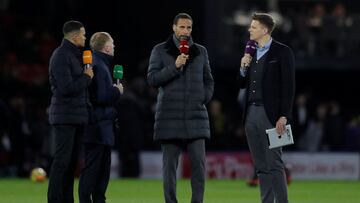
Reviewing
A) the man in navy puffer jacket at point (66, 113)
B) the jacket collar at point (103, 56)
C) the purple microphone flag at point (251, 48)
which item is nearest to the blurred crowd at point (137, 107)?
the jacket collar at point (103, 56)

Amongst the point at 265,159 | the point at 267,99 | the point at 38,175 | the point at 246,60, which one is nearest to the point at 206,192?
the point at 38,175

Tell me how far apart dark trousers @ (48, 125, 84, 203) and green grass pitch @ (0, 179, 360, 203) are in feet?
7.04

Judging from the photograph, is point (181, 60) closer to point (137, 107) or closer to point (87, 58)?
point (87, 58)

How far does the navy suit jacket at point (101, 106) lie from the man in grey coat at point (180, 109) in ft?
1.96

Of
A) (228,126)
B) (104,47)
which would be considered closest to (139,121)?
(228,126)

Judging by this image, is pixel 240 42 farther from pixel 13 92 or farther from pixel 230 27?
pixel 13 92

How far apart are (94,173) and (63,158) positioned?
54 centimetres

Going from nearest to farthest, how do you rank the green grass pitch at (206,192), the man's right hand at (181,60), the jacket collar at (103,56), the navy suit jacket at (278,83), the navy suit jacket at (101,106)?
1. the navy suit jacket at (278,83)
2. the man's right hand at (181,60)
3. the navy suit jacket at (101,106)
4. the jacket collar at (103,56)
5. the green grass pitch at (206,192)

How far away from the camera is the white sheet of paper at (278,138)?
12.4 meters

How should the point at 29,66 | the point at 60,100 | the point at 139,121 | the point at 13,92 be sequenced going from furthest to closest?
the point at 29,66 → the point at 13,92 → the point at 139,121 → the point at 60,100

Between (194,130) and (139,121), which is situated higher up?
(194,130)

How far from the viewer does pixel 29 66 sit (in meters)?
29.8

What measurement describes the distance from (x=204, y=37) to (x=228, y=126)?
5837 millimetres

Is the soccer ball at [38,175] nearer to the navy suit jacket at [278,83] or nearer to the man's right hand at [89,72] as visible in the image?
the man's right hand at [89,72]
